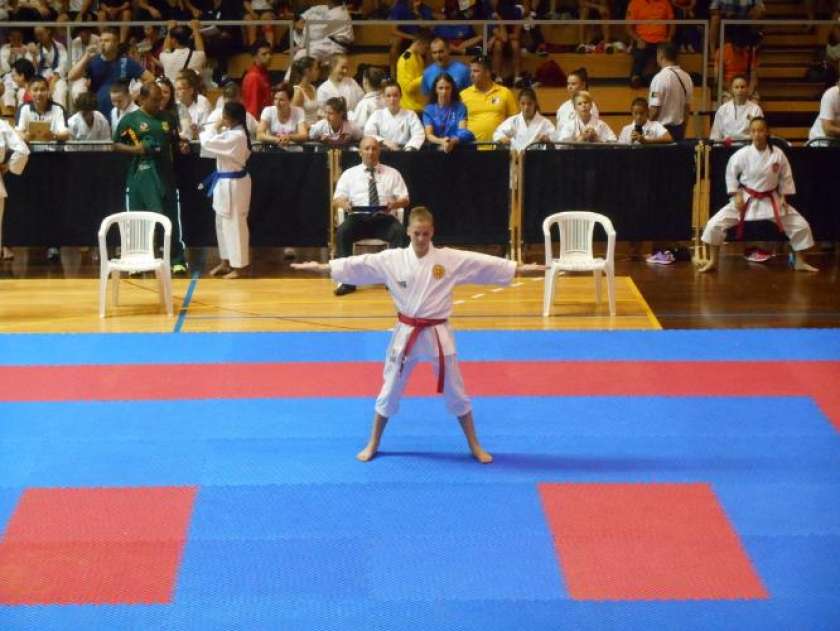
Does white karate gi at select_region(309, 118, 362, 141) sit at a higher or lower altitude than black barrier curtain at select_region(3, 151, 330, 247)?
higher

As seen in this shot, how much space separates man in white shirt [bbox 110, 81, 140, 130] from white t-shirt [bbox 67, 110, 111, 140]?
0.17m

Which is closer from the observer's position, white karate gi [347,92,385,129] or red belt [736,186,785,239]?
red belt [736,186,785,239]

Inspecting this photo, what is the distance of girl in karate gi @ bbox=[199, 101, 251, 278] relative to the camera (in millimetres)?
13555

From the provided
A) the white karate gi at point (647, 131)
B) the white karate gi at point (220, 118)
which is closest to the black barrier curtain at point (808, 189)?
the white karate gi at point (647, 131)

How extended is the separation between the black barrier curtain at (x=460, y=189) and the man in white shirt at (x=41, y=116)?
3.08 metres

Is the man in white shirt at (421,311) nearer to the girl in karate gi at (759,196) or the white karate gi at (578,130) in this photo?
the girl in karate gi at (759,196)

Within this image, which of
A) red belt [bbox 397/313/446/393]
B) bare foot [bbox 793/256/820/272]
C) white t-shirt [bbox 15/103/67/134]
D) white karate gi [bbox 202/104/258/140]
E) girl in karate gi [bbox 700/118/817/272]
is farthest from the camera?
white t-shirt [bbox 15/103/67/134]

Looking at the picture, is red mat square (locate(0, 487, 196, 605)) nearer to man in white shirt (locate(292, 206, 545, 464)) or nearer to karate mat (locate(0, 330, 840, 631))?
karate mat (locate(0, 330, 840, 631))

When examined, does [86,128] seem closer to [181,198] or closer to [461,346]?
[181,198]

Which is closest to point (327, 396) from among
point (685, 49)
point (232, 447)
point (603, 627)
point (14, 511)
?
point (232, 447)

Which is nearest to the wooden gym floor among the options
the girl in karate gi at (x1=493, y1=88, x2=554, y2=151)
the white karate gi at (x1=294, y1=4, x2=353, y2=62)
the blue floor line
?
the blue floor line

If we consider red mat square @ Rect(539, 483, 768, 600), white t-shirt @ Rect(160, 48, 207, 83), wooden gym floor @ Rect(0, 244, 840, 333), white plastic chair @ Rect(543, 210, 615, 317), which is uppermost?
white t-shirt @ Rect(160, 48, 207, 83)

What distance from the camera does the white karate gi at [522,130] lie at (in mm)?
14695

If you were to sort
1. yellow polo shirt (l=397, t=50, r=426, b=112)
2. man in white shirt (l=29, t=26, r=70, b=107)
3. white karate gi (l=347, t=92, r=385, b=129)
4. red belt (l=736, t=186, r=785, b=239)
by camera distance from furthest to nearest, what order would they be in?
1. man in white shirt (l=29, t=26, r=70, b=107)
2. yellow polo shirt (l=397, t=50, r=426, b=112)
3. white karate gi (l=347, t=92, r=385, b=129)
4. red belt (l=736, t=186, r=785, b=239)
